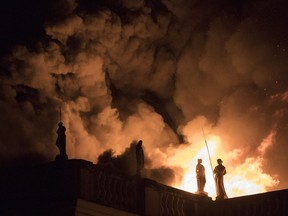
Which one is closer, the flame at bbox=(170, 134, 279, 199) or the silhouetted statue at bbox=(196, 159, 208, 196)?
the silhouetted statue at bbox=(196, 159, 208, 196)

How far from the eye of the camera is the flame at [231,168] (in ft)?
112

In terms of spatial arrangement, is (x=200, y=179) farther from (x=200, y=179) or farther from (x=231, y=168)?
(x=231, y=168)

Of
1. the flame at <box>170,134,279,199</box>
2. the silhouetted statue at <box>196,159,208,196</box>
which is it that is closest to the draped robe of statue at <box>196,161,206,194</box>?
the silhouetted statue at <box>196,159,208,196</box>

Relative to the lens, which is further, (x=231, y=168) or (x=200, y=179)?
(x=231, y=168)

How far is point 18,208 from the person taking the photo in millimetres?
24734

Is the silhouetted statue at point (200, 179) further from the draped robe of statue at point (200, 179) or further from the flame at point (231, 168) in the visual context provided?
the flame at point (231, 168)

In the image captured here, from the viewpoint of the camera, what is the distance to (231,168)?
34.9 meters

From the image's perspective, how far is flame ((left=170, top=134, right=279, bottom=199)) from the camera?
34188 millimetres

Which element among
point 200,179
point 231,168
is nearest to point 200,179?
point 200,179

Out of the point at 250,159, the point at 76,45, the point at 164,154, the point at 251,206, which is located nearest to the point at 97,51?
the point at 76,45

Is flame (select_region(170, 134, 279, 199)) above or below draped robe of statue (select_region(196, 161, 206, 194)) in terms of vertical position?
above

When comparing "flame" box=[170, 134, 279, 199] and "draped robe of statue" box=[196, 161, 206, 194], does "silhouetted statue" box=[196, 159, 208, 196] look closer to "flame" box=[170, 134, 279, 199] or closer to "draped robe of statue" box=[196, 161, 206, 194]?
"draped robe of statue" box=[196, 161, 206, 194]

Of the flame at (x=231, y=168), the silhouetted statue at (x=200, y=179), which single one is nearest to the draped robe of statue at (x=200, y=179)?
the silhouetted statue at (x=200, y=179)

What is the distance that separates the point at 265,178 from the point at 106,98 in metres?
6.81
